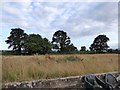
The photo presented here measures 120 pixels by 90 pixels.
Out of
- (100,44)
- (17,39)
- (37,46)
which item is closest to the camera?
(37,46)

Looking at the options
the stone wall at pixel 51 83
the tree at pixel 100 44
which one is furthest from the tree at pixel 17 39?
the stone wall at pixel 51 83

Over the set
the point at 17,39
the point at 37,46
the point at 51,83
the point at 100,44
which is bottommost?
the point at 51,83

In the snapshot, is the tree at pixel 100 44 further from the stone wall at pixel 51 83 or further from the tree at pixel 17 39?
the stone wall at pixel 51 83

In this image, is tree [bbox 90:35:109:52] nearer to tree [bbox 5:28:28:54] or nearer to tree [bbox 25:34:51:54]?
tree [bbox 25:34:51:54]

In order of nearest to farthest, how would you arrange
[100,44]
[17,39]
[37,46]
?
[37,46], [100,44], [17,39]

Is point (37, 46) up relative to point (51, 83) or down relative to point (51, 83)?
up

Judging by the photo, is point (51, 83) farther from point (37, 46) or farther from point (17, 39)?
point (17, 39)

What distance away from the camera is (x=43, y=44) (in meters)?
49.6

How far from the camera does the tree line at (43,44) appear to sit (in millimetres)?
49062

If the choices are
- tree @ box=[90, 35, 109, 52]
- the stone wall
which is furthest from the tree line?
the stone wall

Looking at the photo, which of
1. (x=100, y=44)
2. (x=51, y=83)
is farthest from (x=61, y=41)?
(x=51, y=83)

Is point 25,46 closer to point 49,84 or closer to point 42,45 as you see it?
point 42,45

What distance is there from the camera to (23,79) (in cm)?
→ 772

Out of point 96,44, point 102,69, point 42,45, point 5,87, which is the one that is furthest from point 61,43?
point 5,87
